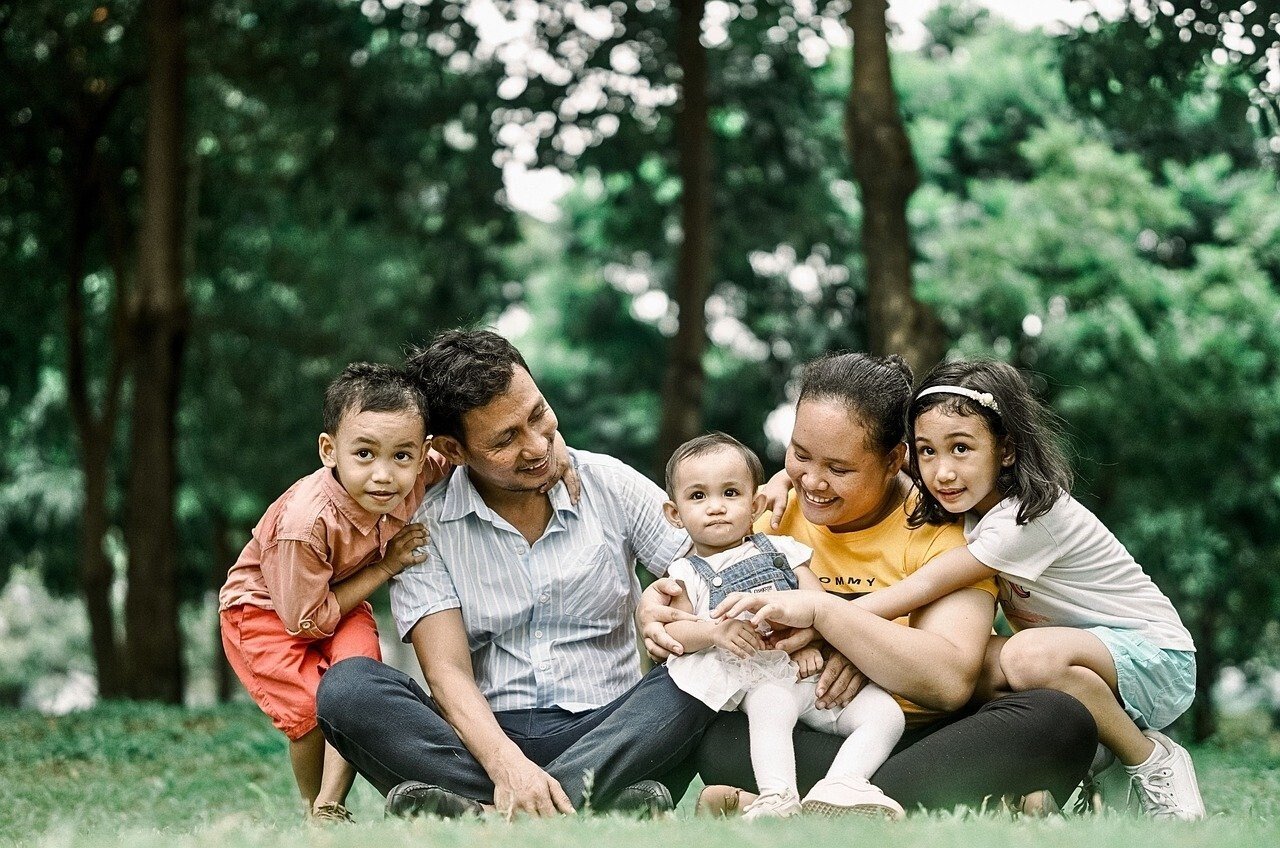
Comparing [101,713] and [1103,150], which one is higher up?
[1103,150]

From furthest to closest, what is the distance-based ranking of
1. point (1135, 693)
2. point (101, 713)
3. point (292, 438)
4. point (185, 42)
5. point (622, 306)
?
point (622, 306) < point (292, 438) < point (185, 42) < point (101, 713) < point (1135, 693)

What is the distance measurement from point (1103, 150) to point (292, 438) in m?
9.17

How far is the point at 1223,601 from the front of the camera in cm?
1648

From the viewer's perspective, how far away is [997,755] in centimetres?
375

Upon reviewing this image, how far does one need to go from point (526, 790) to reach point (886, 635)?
3.47 ft

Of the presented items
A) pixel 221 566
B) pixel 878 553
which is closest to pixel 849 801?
pixel 878 553

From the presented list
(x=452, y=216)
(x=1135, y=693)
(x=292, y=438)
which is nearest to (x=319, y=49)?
(x=452, y=216)

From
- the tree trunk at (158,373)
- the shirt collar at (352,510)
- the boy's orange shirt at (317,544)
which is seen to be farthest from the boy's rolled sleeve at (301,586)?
the tree trunk at (158,373)

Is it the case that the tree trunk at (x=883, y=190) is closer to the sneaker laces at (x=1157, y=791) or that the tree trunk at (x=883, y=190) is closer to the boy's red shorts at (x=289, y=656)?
the sneaker laces at (x=1157, y=791)

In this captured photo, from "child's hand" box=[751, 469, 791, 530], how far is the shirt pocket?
19.1 inches

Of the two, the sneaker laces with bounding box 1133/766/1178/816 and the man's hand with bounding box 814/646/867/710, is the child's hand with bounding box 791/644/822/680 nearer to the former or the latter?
the man's hand with bounding box 814/646/867/710

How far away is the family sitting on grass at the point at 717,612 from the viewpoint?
151 inches

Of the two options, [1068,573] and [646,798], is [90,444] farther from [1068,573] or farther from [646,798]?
[1068,573]

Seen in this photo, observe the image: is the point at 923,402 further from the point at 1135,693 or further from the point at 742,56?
the point at 742,56
